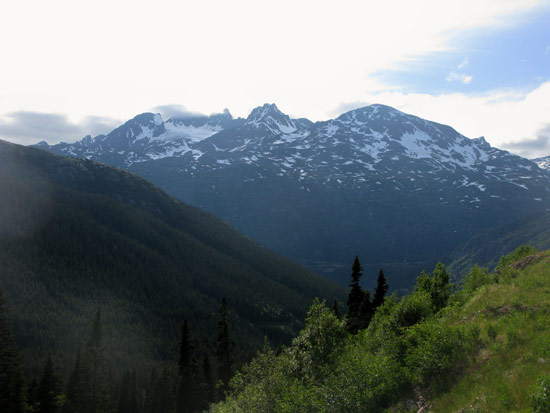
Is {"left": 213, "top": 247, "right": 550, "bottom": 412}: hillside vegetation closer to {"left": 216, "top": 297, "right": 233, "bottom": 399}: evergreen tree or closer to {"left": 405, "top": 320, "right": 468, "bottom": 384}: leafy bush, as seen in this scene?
{"left": 405, "top": 320, "right": 468, "bottom": 384}: leafy bush

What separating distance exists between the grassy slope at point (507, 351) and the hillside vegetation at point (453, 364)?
0.04 metres

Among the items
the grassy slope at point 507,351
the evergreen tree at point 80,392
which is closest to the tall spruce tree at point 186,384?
the evergreen tree at point 80,392

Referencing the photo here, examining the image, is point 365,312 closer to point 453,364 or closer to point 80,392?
point 453,364

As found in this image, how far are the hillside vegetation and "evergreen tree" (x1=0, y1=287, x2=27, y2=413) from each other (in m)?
36.3

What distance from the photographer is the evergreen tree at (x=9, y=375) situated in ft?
162

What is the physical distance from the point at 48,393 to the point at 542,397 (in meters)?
66.5

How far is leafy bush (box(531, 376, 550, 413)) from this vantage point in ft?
41.9

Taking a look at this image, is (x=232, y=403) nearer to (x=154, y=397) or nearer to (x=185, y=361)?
(x=185, y=361)

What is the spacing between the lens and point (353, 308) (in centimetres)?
6881

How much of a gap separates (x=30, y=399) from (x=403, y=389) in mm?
61080

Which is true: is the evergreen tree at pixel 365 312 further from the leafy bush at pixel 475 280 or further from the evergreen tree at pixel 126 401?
the evergreen tree at pixel 126 401

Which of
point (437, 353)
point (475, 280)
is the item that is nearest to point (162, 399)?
point (475, 280)

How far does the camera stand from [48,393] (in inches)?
2304

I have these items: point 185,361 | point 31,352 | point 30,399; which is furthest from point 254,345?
point 30,399
